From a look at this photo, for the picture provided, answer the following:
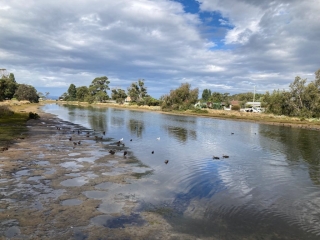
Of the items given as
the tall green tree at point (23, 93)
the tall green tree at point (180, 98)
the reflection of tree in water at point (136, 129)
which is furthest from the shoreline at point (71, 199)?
the tall green tree at point (23, 93)

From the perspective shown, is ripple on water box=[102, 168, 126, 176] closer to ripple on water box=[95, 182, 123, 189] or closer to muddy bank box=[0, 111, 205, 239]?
muddy bank box=[0, 111, 205, 239]

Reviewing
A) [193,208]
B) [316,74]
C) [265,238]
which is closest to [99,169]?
[193,208]

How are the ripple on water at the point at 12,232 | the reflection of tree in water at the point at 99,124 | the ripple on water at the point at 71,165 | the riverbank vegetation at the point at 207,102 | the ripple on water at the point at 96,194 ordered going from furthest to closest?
the riverbank vegetation at the point at 207,102 < the reflection of tree in water at the point at 99,124 < the ripple on water at the point at 71,165 < the ripple on water at the point at 96,194 < the ripple on water at the point at 12,232

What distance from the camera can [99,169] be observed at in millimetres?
15602

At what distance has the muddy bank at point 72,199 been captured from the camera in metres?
8.18

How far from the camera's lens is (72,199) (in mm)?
10688

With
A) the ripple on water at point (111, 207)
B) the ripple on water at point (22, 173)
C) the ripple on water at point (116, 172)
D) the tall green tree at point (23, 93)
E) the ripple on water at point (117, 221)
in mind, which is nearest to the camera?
the ripple on water at point (117, 221)

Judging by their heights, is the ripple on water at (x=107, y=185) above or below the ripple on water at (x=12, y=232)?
below

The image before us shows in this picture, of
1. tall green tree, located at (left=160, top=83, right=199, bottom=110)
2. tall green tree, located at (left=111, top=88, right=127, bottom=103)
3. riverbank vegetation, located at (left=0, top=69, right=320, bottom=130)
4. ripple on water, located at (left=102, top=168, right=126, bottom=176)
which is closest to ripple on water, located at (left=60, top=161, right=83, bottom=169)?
ripple on water, located at (left=102, top=168, right=126, bottom=176)

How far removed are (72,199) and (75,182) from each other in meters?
2.34

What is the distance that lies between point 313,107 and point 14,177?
228 ft

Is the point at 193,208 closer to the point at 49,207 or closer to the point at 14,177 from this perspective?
the point at 49,207

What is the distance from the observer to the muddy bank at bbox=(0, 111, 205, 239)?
818cm

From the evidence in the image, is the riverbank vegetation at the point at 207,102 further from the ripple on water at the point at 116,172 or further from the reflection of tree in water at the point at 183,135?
the ripple on water at the point at 116,172
